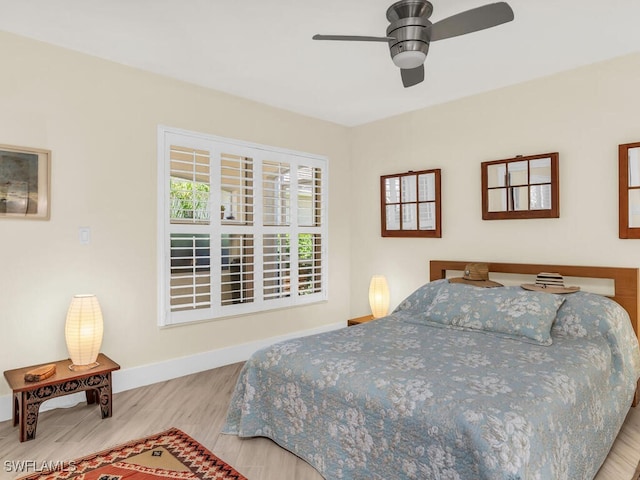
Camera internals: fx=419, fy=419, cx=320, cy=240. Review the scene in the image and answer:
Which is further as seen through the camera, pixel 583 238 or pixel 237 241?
pixel 237 241

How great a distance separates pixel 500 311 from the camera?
2861 millimetres

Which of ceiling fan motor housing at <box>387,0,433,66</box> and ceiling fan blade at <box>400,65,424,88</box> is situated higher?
ceiling fan motor housing at <box>387,0,433,66</box>

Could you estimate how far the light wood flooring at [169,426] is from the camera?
2205mm

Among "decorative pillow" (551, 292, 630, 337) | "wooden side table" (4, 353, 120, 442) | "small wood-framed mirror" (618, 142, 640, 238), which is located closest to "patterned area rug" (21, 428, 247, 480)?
"wooden side table" (4, 353, 120, 442)

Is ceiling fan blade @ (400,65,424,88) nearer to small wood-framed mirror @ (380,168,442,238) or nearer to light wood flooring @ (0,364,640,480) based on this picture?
small wood-framed mirror @ (380,168,442,238)

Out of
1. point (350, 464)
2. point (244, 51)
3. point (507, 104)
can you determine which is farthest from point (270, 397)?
point (507, 104)

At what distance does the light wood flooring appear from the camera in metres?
2.21

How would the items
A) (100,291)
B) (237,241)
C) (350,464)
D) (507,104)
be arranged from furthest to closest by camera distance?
(237,241), (507,104), (100,291), (350,464)

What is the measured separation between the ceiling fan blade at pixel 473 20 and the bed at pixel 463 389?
174 centimetres

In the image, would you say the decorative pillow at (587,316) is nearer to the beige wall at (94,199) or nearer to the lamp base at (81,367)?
the beige wall at (94,199)

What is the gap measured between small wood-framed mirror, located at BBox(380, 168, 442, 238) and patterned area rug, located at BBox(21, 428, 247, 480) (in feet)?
9.44

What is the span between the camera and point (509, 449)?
1504 mm

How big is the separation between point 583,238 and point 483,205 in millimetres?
838

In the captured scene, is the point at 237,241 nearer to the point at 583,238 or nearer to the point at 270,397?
the point at 270,397
